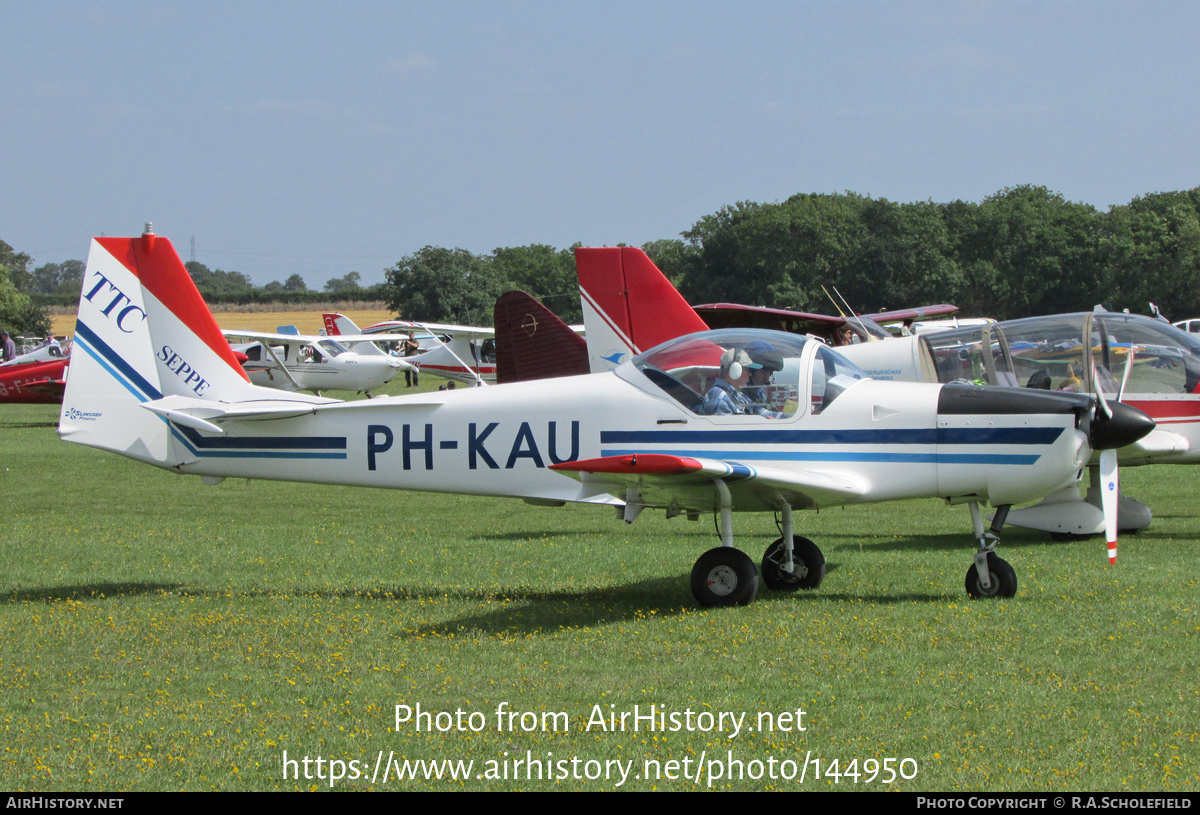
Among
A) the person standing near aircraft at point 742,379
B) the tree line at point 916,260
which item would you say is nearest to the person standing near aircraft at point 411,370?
the tree line at point 916,260

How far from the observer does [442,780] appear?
182 inches

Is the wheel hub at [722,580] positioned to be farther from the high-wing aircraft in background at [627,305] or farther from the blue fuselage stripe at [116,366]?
the high-wing aircraft in background at [627,305]

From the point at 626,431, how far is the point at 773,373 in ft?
3.73

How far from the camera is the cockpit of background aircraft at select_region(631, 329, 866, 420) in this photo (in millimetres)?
7832

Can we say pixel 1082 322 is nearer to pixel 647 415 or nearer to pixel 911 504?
pixel 911 504

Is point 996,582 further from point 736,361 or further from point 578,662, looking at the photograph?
point 578,662

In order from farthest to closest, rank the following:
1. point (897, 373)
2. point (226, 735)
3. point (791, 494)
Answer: point (897, 373) < point (791, 494) < point (226, 735)

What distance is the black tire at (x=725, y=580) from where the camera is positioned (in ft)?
25.7

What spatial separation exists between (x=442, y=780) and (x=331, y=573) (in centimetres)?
525

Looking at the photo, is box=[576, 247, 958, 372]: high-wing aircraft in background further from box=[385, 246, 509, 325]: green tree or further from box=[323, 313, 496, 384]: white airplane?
box=[385, 246, 509, 325]: green tree

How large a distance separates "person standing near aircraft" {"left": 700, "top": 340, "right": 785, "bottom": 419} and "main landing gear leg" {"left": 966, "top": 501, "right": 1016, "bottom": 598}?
1677 mm

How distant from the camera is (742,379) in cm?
789

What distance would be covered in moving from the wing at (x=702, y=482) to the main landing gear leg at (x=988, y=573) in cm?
96
